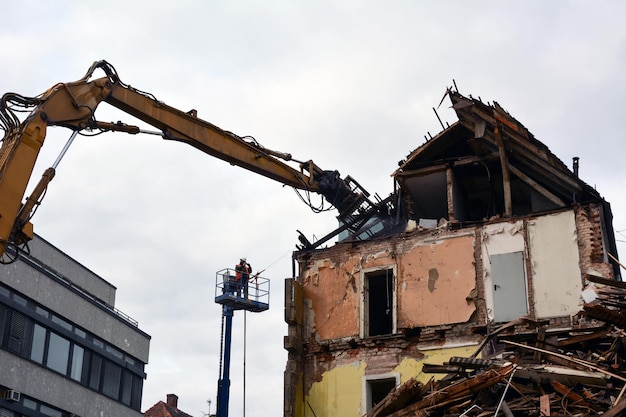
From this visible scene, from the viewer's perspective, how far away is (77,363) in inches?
1152

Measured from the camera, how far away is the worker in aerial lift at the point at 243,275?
34062 mm

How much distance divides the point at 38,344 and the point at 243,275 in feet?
31.8

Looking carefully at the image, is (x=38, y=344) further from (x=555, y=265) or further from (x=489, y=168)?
(x=555, y=265)

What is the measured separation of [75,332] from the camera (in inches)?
1150

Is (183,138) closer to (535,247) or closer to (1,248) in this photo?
(1,248)

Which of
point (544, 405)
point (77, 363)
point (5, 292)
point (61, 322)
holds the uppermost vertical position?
point (5, 292)

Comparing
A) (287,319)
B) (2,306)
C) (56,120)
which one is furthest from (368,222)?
(2,306)

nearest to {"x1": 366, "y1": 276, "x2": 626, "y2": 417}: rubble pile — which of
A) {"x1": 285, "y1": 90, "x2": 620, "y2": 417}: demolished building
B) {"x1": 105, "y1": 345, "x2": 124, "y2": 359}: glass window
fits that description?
{"x1": 285, "y1": 90, "x2": 620, "y2": 417}: demolished building

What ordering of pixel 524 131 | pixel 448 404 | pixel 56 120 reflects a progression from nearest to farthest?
pixel 448 404, pixel 56 120, pixel 524 131

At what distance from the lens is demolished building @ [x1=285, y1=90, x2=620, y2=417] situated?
717 inches

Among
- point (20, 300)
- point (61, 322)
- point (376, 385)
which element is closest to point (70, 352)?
point (61, 322)

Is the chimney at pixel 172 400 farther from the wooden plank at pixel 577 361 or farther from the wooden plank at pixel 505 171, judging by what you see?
the wooden plank at pixel 577 361

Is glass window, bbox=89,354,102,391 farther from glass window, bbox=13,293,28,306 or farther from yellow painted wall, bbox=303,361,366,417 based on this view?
yellow painted wall, bbox=303,361,366,417

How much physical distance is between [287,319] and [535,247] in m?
6.11
